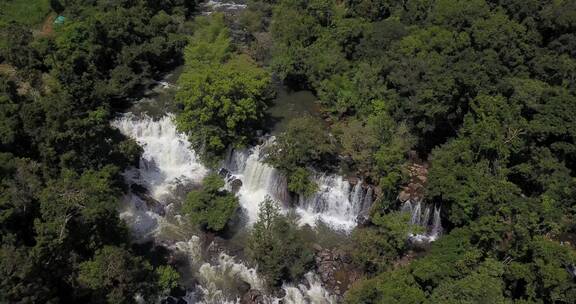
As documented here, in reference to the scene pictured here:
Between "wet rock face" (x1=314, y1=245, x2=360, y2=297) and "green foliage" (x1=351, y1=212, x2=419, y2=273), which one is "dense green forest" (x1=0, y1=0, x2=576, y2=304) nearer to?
"green foliage" (x1=351, y1=212, x2=419, y2=273)

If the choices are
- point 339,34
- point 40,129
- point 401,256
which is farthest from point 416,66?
point 40,129

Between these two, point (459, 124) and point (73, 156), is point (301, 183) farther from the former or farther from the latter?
point (73, 156)

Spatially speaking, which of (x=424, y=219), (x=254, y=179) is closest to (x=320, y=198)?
(x=254, y=179)

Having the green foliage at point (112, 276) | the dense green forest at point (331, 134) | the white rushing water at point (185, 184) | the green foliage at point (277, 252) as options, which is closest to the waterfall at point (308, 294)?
the white rushing water at point (185, 184)

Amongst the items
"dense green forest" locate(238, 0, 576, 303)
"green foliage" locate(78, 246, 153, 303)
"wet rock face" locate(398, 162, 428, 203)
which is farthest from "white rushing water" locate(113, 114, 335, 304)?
"wet rock face" locate(398, 162, 428, 203)

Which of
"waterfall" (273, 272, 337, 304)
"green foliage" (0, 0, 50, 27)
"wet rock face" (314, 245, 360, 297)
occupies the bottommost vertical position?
"waterfall" (273, 272, 337, 304)
